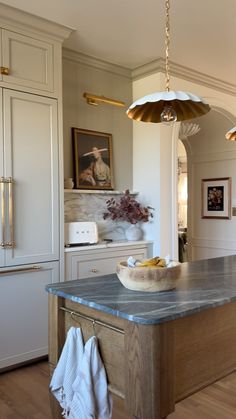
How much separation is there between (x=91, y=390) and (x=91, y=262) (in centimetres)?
185

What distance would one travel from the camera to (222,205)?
511 centimetres

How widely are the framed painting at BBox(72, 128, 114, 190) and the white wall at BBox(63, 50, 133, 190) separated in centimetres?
6

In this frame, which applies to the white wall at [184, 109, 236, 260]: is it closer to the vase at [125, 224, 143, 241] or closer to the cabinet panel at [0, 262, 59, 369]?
the vase at [125, 224, 143, 241]

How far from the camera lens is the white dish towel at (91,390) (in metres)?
1.41

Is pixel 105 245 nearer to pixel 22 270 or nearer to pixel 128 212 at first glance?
pixel 128 212

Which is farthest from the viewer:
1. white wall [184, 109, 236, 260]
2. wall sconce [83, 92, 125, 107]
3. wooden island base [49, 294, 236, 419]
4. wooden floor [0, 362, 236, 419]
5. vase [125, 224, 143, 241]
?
white wall [184, 109, 236, 260]

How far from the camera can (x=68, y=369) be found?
4.99 feet

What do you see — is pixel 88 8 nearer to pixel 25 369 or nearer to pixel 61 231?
pixel 61 231

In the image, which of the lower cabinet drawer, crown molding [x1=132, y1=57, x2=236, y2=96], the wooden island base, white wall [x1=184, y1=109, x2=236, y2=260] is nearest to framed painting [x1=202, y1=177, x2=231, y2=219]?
white wall [x1=184, y1=109, x2=236, y2=260]

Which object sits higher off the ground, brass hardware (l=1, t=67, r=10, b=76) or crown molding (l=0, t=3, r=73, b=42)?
crown molding (l=0, t=3, r=73, b=42)

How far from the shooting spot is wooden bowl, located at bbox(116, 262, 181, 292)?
157 centimetres

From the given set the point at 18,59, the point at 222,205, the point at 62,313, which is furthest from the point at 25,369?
the point at 222,205

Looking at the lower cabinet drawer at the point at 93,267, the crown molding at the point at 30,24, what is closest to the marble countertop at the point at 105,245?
the lower cabinet drawer at the point at 93,267

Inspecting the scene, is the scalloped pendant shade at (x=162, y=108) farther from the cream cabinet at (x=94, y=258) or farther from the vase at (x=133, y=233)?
the vase at (x=133, y=233)
